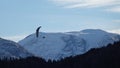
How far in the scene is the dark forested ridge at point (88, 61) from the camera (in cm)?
7612

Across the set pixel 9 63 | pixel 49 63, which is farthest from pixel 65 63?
pixel 9 63

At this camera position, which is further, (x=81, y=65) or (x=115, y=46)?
(x=81, y=65)

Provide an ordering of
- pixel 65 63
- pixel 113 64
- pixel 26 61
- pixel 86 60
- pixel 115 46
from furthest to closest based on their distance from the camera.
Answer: pixel 26 61 < pixel 65 63 < pixel 86 60 < pixel 115 46 < pixel 113 64

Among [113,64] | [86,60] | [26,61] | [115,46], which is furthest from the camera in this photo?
[26,61]

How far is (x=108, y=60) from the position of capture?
7706 centimetres

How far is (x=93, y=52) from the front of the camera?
88.0 metres

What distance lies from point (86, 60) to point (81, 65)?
1.11 m

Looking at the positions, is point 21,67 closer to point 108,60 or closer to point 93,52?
point 93,52

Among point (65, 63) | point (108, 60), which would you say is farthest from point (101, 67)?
point (65, 63)

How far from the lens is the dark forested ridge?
76.1 metres

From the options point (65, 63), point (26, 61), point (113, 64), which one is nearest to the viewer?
point (113, 64)

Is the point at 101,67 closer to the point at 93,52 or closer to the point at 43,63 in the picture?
the point at 93,52

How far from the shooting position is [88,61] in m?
84.1

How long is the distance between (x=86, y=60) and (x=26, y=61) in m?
17.3
